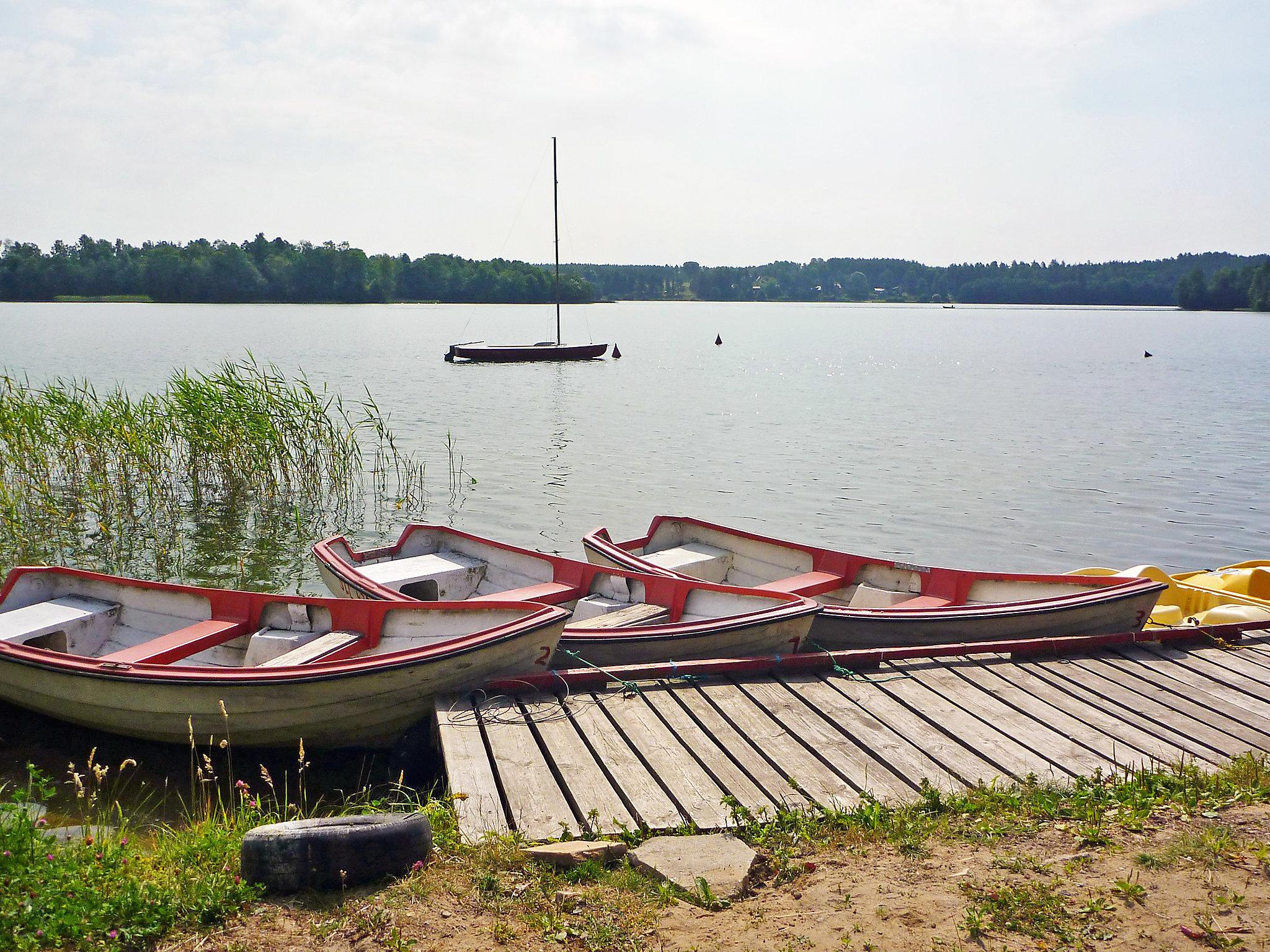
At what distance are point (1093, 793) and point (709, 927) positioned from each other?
213cm

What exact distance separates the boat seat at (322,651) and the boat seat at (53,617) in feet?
5.97

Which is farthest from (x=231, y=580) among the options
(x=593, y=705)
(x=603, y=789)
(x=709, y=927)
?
(x=709, y=927)

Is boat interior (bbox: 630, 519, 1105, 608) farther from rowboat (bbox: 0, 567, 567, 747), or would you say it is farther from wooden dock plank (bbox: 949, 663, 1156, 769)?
rowboat (bbox: 0, 567, 567, 747)

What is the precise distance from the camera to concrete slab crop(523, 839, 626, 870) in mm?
3797

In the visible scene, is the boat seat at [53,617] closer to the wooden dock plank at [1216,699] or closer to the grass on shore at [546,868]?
the grass on shore at [546,868]

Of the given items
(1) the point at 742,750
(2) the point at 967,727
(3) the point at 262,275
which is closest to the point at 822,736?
(1) the point at 742,750

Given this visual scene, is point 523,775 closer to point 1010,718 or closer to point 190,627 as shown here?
point 1010,718

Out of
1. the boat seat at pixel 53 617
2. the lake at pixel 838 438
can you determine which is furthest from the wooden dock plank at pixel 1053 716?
the lake at pixel 838 438

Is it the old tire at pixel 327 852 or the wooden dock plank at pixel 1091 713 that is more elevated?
the old tire at pixel 327 852

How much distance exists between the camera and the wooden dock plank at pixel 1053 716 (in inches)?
196

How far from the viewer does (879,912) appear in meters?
3.38

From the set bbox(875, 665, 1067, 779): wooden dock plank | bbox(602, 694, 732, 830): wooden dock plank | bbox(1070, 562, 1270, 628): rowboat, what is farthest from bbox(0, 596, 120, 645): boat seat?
bbox(1070, 562, 1270, 628): rowboat

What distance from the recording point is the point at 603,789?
14.8 feet

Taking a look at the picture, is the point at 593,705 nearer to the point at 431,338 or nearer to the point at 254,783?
the point at 254,783
